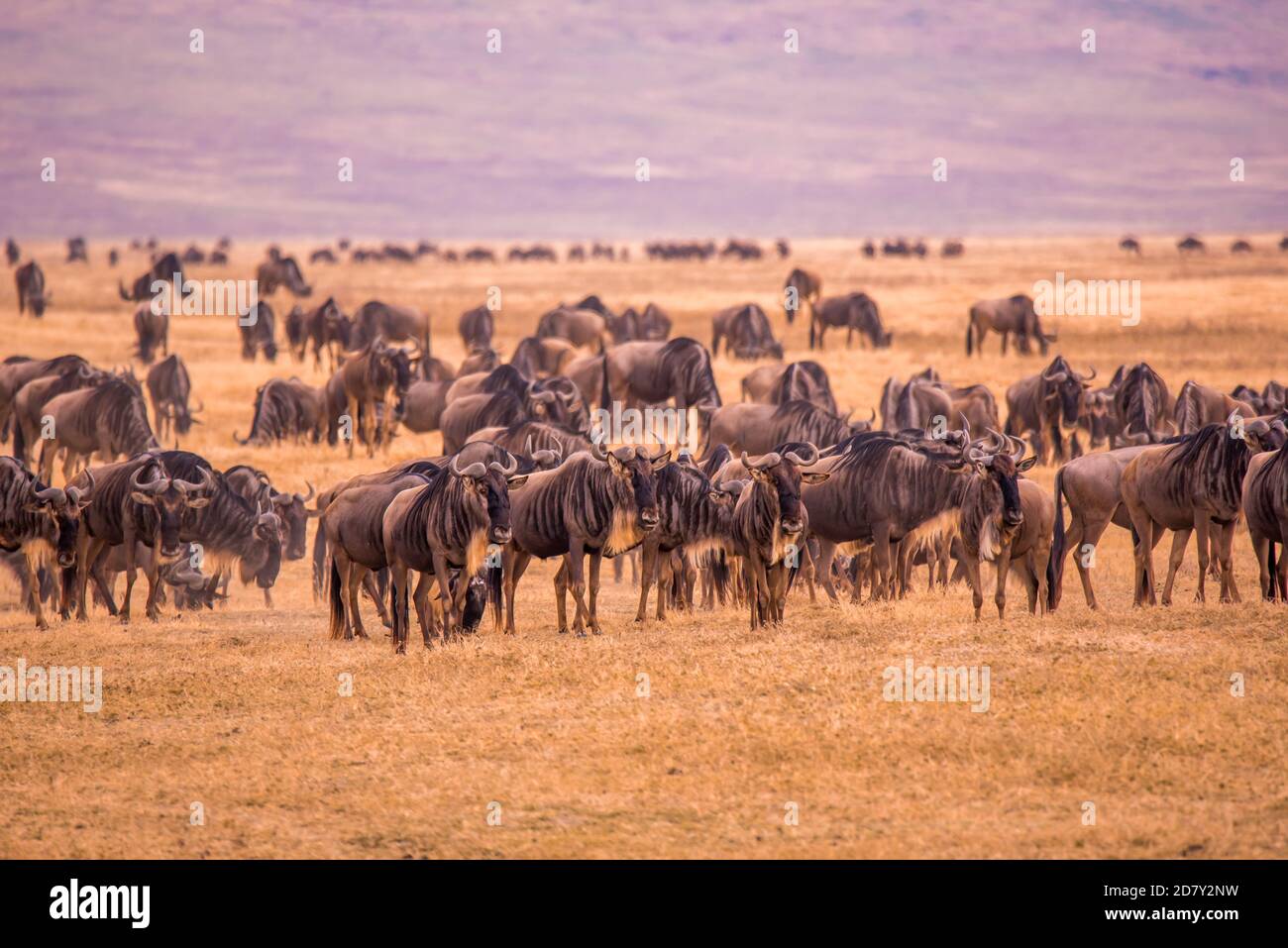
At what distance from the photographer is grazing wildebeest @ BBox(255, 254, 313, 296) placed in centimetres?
5734

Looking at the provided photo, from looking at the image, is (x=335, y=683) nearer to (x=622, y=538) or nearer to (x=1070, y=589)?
(x=622, y=538)

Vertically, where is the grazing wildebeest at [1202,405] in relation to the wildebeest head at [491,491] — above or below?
above

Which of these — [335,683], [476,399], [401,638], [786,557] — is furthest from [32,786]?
[476,399]

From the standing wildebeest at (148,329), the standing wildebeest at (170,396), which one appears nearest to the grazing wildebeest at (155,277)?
the standing wildebeest at (148,329)

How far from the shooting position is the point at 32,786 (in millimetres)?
10844

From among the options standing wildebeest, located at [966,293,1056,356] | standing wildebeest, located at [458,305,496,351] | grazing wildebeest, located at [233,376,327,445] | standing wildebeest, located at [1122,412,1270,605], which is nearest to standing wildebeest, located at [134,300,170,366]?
standing wildebeest, located at [458,305,496,351]

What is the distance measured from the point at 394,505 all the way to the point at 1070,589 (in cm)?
833

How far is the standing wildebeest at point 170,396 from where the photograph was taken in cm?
2933

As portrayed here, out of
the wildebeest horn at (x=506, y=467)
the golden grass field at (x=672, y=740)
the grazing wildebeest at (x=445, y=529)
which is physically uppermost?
the wildebeest horn at (x=506, y=467)

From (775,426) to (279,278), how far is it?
38.6 m

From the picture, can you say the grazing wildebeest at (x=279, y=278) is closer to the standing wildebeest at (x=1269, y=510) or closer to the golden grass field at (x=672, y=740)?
the golden grass field at (x=672, y=740)

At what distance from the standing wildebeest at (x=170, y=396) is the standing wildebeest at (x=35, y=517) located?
12661 millimetres

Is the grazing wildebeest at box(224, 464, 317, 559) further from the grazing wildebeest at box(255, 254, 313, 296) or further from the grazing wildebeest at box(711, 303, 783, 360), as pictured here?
the grazing wildebeest at box(255, 254, 313, 296)
